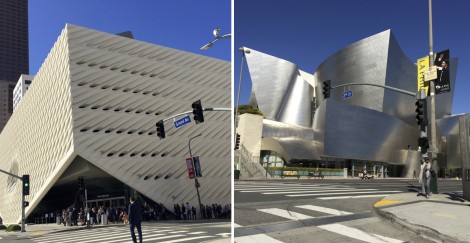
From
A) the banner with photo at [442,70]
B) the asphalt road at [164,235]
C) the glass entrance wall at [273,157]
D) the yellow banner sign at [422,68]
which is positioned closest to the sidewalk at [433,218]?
the asphalt road at [164,235]

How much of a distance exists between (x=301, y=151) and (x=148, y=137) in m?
Result: 23.2

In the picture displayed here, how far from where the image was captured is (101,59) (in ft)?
144

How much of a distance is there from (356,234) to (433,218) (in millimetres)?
2227

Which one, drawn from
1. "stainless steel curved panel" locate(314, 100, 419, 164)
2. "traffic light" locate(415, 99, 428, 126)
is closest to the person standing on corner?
"traffic light" locate(415, 99, 428, 126)

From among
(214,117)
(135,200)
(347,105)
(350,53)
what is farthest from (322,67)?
(135,200)

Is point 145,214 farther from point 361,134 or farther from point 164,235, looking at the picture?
point 361,134

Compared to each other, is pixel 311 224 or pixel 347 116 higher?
pixel 347 116

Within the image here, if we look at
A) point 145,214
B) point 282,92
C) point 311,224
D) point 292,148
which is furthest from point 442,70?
point 282,92

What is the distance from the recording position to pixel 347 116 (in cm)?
6075

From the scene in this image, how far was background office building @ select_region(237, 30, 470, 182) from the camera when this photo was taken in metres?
59.0

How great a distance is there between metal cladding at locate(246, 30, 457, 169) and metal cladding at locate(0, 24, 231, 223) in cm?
1069

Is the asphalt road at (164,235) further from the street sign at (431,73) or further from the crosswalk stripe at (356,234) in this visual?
the street sign at (431,73)

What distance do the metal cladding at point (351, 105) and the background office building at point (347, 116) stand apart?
5.4 inches

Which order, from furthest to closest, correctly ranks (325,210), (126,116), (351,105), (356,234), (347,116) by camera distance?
1. (351,105)
2. (347,116)
3. (126,116)
4. (325,210)
5. (356,234)
